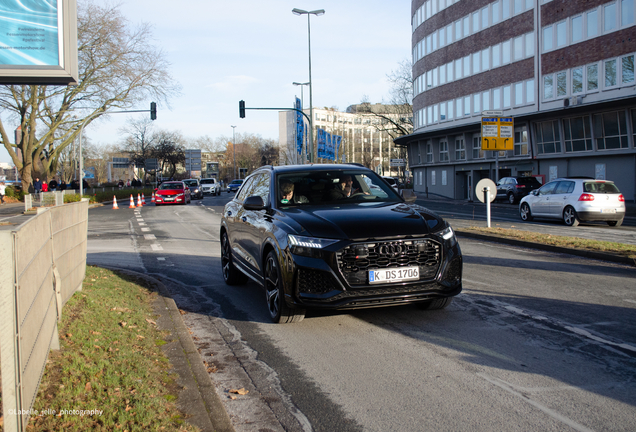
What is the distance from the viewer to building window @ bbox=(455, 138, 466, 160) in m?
48.9

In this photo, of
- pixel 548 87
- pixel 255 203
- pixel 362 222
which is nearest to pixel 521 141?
pixel 548 87

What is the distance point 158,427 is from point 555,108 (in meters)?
38.4

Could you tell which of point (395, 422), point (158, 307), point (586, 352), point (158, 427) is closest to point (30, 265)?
point (158, 427)

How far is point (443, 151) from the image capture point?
5269 centimetres

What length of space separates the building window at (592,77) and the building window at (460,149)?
14.0 m

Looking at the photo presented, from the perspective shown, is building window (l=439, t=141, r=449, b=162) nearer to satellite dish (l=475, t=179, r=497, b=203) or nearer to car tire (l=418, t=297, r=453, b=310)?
satellite dish (l=475, t=179, r=497, b=203)

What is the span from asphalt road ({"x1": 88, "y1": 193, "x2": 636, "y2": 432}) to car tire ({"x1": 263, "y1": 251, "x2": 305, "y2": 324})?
0.14 meters

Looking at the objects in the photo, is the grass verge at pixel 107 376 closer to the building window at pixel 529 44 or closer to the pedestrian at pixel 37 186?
the building window at pixel 529 44

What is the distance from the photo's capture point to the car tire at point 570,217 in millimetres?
19208

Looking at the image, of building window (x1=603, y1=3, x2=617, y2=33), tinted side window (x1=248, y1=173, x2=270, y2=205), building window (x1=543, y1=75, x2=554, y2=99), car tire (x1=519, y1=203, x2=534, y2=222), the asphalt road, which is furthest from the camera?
building window (x1=543, y1=75, x2=554, y2=99)

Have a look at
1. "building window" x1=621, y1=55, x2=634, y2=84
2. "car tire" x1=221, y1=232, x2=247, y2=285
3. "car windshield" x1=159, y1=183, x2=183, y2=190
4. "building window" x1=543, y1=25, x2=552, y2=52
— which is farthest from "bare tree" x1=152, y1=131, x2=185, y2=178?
"car tire" x1=221, y1=232, x2=247, y2=285

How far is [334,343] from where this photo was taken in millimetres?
5340

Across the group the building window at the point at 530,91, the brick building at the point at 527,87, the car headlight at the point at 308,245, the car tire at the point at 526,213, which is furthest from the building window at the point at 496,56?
the car headlight at the point at 308,245

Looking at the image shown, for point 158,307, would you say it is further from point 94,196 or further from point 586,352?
point 94,196
